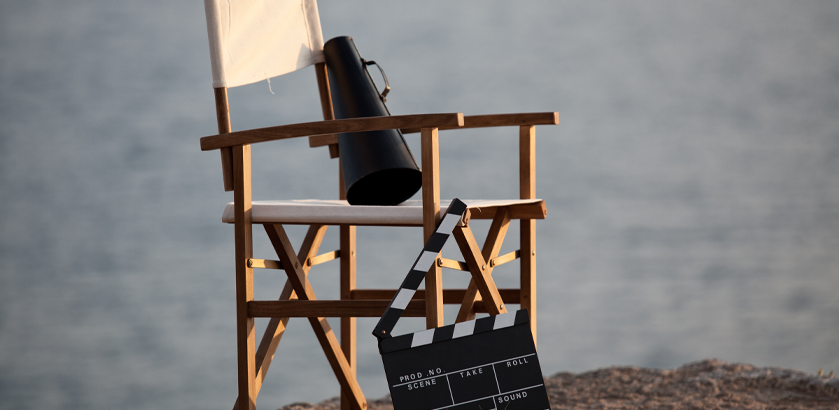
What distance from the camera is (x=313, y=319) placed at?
5.82ft

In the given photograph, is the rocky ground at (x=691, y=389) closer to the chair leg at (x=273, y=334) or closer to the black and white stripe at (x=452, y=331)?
the chair leg at (x=273, y=334)

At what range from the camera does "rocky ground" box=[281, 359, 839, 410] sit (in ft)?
8.13

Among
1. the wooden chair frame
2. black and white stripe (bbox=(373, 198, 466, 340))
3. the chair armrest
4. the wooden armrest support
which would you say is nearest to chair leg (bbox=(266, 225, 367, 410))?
the wooden chair frame

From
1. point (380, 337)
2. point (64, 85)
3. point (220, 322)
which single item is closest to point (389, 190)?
point (380, 337)

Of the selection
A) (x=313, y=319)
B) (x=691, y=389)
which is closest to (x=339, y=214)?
(x=313, y=319)

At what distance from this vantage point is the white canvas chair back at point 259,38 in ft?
6.01

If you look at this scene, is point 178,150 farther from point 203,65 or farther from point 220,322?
point 220,322

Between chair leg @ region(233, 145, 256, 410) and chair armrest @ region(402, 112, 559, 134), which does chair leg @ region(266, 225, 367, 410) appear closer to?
chair leg @ region(233, 145, 256, 410)

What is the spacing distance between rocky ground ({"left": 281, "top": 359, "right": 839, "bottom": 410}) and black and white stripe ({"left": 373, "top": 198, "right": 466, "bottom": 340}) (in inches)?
48.9

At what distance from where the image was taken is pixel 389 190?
1940mm

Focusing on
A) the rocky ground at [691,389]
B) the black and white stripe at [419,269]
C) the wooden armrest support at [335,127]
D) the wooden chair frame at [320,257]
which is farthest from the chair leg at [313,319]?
the rocky ground at [691,389]

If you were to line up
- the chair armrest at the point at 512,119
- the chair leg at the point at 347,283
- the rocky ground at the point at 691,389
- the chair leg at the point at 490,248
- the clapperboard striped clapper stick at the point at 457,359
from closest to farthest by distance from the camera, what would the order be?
1. the clapperboard striped clapper stick at the point at 457,359
2. the chair leg at the point at 490,248
3. the chair armrest at the point at 512,119
4. the chair leg at the point at 347,283
5. the rocky ground at the point at 691,389

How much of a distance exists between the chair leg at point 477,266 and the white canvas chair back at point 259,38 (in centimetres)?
72

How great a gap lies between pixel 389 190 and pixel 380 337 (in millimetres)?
572
